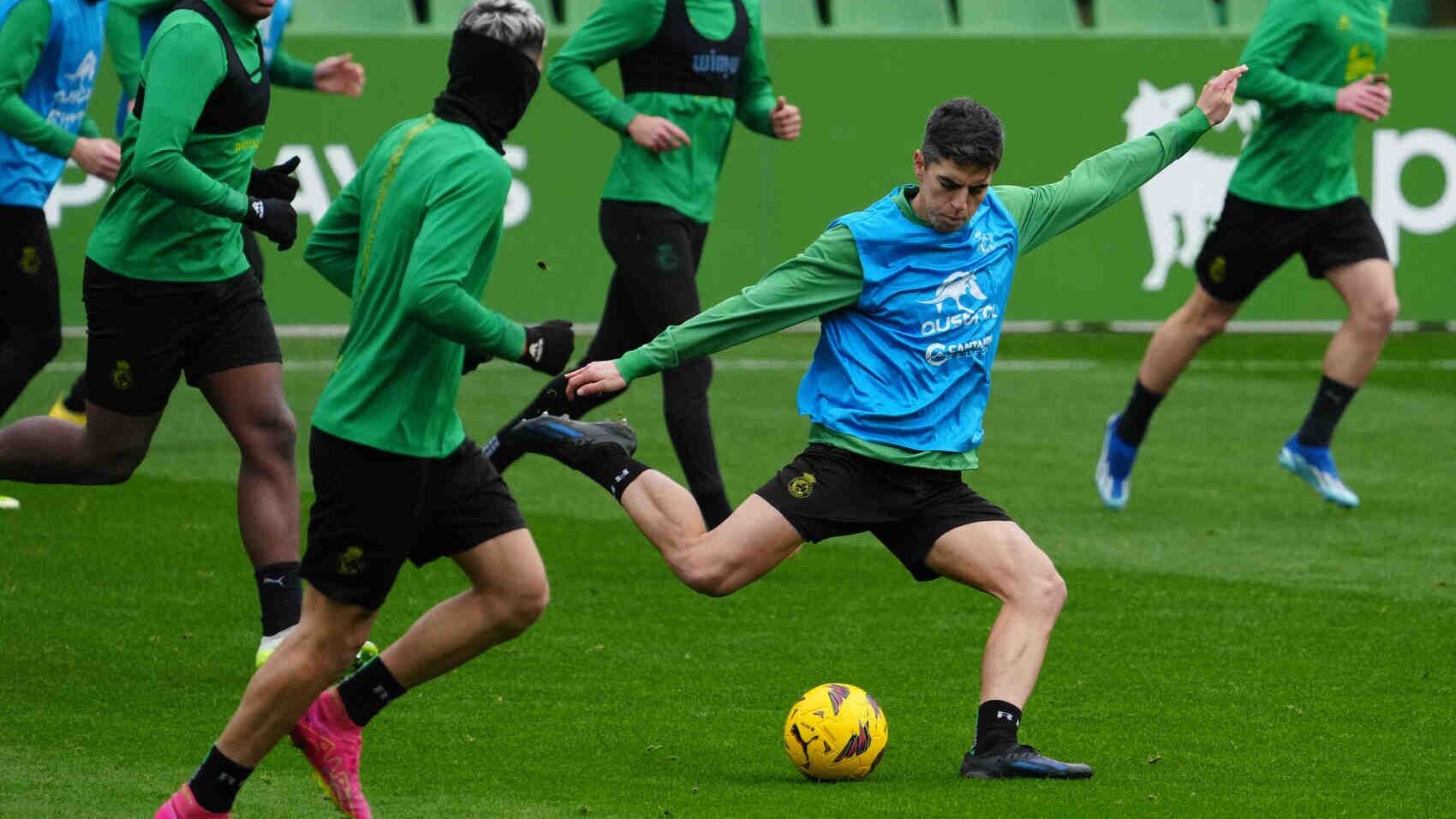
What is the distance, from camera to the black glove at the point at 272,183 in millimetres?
6680

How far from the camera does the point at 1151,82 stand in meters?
16.8

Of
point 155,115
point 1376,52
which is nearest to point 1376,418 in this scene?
point 1376,52

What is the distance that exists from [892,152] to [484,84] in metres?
11.5

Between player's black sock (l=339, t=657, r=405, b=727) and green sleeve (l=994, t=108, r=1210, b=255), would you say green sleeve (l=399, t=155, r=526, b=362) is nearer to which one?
player's black sock (l=339, t=657, r=405, b=727)

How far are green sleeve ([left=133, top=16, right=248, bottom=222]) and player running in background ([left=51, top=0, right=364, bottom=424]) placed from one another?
56 cm

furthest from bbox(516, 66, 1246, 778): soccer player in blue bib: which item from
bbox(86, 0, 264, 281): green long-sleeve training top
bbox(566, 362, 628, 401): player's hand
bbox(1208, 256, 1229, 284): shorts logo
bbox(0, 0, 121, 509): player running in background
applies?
bbox(1208, 256, 1229, 284): shorts logo

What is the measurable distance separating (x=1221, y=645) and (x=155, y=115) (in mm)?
3775

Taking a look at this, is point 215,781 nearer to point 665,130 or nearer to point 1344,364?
point 665,130

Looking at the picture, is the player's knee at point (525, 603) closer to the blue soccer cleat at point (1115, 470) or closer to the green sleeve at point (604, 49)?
the green sleeve at point (604, 49)

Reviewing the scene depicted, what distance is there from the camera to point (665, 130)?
9.08m

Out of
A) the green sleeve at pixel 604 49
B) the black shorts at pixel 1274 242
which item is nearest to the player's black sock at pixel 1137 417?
the black shorts at pixel 1274 242

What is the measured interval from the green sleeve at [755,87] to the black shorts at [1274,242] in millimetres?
2179

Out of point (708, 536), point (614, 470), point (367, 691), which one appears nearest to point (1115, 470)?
point (614, 470)

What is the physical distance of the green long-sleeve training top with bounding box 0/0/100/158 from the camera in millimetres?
7992
